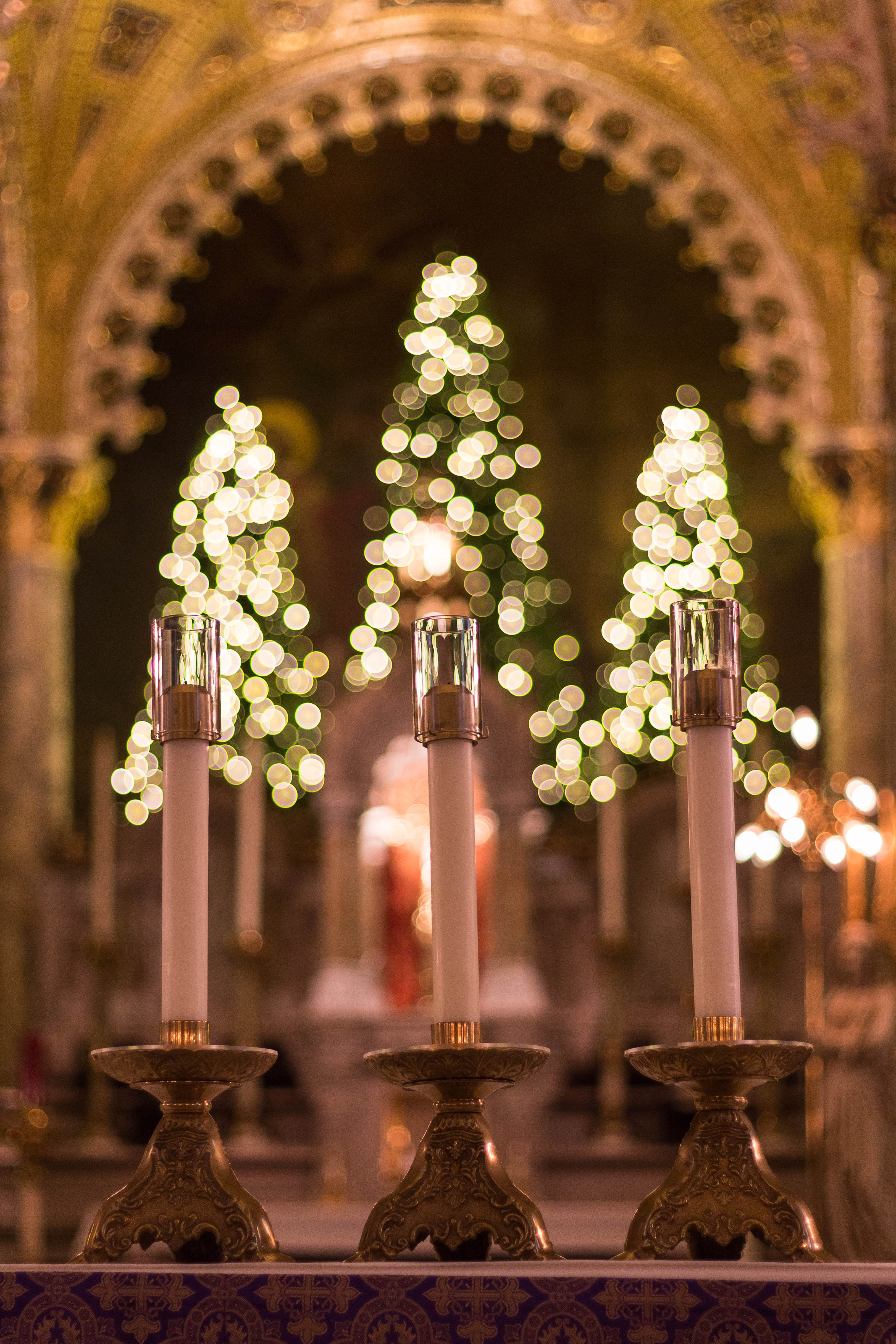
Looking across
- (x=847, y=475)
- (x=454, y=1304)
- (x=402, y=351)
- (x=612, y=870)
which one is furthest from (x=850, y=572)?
(x=454, y=1304)

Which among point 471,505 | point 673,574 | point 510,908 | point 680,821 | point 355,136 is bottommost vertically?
point 510,908

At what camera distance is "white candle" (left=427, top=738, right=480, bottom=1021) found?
6.72ft

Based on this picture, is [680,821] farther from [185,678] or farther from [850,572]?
[185,678]

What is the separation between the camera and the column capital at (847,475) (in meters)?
10.4

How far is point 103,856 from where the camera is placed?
9.59 metres

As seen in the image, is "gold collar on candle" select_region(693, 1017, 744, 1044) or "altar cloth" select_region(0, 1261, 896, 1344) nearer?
"altar cloth" select_region(0, 1261, 896, 1344)

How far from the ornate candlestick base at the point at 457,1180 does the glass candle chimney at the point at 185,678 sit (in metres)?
0.43

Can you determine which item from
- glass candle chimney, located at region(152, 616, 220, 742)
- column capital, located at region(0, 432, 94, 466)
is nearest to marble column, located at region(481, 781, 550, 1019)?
column capital, located at region(0, 432, 94, 466)

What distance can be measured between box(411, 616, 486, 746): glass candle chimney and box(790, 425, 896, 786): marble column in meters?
8.16

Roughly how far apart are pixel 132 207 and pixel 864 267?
416 centimetres

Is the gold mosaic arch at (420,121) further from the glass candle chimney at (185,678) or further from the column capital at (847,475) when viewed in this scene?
the glass candle chimney at (185,678)

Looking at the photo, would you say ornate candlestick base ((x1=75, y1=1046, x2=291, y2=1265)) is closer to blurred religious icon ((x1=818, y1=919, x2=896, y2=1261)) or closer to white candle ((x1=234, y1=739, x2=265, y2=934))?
blurred religious icon ((x1=818, y1=919, x2=896, y2=1261))

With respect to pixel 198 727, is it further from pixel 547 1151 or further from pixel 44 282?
pixel 44 282

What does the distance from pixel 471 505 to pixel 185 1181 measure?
9.17 m
